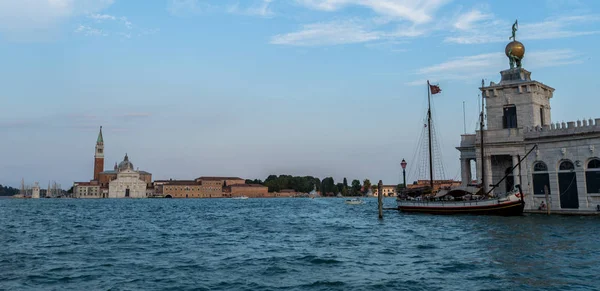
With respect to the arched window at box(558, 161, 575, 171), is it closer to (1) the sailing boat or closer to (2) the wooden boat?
(1) the sailing boat

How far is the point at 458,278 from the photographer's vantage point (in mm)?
18172

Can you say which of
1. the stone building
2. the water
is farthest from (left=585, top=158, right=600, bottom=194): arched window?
the water

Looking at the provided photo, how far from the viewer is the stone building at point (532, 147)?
139ft

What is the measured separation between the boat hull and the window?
9330 millimetres

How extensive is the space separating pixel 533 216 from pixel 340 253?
2629 centimetres

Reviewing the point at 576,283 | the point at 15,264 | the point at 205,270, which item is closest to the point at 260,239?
the point at 205,270

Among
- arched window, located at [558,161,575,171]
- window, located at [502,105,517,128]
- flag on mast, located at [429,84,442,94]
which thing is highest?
flag on mast, located at [429,84,442,94]

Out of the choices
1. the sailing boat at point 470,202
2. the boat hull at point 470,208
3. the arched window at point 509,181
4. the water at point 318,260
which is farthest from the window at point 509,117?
the water at point 318,260

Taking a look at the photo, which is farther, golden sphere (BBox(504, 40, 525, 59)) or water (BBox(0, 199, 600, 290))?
golden sphere (BBox(504, 40, 525, 59))

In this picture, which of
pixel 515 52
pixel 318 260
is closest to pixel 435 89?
pixel 515 52

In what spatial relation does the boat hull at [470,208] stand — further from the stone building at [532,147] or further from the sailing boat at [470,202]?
the stone building at [532,147]

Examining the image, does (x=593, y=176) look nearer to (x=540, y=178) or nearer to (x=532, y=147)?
(x=540, y=178)

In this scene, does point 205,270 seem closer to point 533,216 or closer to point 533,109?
point 533,216

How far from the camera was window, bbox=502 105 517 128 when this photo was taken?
50.1 meters
